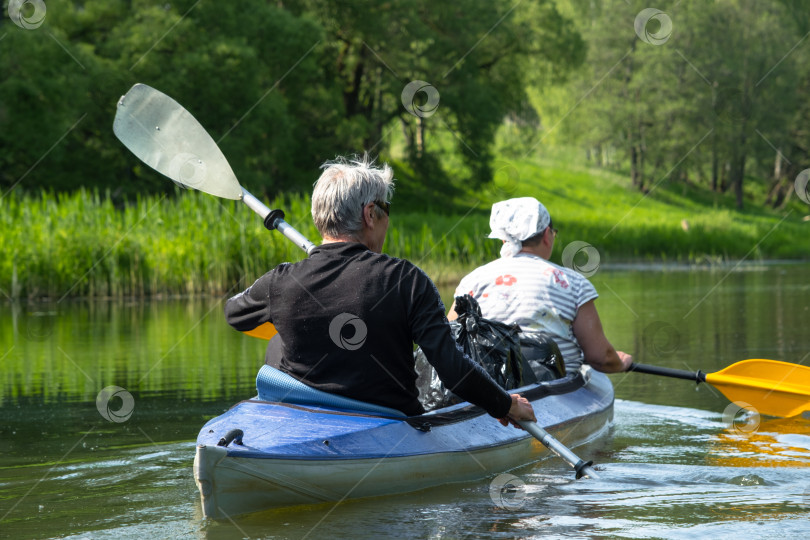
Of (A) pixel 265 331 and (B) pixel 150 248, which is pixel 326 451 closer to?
(A) pixel 265 331

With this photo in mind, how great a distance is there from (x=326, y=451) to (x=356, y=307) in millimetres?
558

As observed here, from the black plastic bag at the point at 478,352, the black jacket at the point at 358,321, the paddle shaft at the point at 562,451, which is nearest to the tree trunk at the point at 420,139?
the black plastic bag at the point at 478,352

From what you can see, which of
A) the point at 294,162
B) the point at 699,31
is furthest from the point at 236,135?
the point at 699,31

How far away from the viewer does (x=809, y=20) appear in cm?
4334

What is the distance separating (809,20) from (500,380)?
42950mm

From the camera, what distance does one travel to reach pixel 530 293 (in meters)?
5.48

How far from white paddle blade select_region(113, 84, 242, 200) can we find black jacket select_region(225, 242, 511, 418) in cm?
203

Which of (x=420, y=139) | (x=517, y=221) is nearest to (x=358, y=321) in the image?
(x=517, y=221)

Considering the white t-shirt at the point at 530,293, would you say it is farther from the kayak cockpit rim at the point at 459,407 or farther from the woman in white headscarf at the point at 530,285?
the kayak cockpit rim at the point at 459,407

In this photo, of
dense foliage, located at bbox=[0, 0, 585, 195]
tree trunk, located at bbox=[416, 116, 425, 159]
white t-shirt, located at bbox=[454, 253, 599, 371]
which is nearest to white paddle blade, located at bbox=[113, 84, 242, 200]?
white t-shirt, located at bbox=[454, 253, 599, 371]

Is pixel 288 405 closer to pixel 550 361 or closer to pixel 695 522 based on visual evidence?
pixel 695 522

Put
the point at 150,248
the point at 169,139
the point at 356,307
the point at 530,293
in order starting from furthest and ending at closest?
the point at 150,248, the point at 169,139, the point at 530,293, the point at 356,307

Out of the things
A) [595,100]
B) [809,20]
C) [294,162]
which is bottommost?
[294,162]

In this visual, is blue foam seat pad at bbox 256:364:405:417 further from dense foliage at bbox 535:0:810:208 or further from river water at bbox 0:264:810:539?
dense foliage at bbox 535:0:810:208
